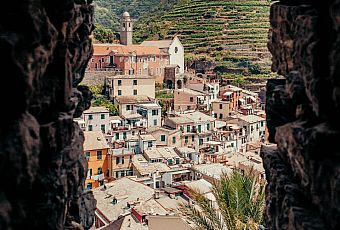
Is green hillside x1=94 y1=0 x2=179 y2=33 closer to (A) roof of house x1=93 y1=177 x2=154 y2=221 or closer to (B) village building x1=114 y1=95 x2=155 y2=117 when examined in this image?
(B) village building x1=114 y1=95 x2=155 y2=117

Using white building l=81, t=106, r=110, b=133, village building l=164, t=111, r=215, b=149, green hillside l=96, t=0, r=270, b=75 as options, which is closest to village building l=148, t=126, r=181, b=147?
village building l=164, t=111, r=215, b=149

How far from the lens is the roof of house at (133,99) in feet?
202

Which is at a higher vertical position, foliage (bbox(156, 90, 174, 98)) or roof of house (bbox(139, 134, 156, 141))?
foliage (bbox(156, 90, 174, 98))

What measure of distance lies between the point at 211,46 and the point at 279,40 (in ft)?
311

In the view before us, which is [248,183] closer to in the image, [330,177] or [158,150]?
[330,177]

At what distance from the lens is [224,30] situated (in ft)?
364

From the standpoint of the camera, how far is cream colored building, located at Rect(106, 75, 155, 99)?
66.1 meters

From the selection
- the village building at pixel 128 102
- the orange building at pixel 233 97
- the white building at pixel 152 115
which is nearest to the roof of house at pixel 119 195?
the white building at pixel 152 115

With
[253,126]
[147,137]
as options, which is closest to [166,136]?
[147,137]

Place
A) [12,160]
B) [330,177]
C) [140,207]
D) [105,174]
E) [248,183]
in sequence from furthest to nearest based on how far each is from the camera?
[105,174] < [140,207] < [248,183] < [330,177] < [12,160]

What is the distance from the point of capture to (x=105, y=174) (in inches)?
1703

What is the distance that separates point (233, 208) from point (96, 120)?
36.1m

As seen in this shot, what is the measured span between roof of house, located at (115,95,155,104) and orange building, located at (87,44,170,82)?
30.4 ft

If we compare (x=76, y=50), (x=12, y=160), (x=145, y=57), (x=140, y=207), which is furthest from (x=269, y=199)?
(x=145, y=57)
